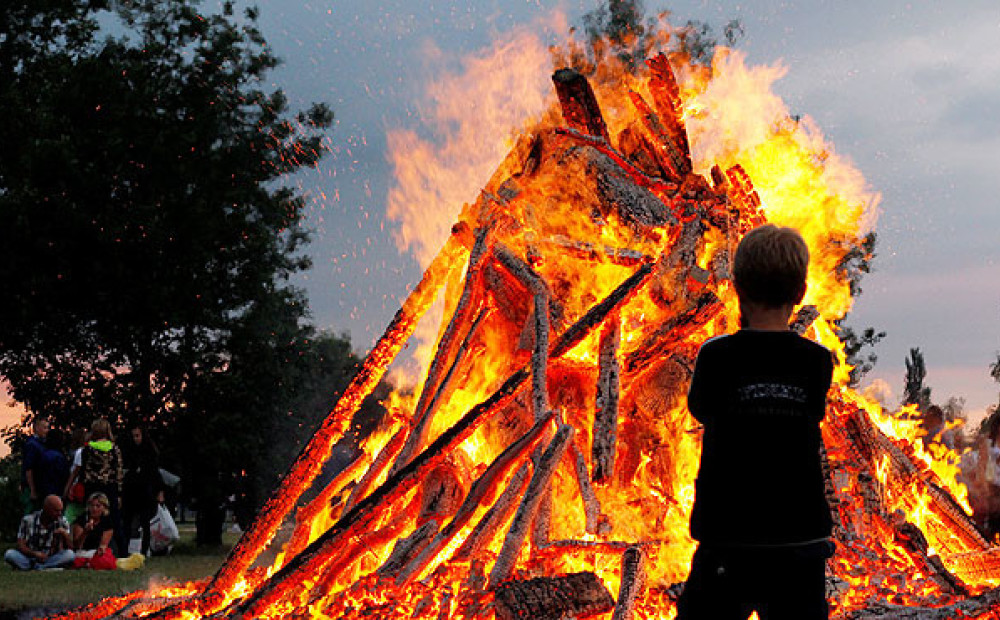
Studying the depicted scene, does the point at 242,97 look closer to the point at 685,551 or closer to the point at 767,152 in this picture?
the point at 767,152

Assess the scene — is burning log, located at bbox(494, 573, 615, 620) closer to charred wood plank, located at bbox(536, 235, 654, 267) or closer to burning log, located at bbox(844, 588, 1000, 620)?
burning log, located at bbox(844, 588, 1000, 620)

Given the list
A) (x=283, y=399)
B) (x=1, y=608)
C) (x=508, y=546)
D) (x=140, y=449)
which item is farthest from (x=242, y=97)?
(x=508, y=546)

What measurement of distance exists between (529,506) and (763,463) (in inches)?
113

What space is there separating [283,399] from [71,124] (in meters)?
6.37

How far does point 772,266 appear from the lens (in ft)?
8.84

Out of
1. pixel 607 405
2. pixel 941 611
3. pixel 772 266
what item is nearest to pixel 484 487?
pixel 607 405

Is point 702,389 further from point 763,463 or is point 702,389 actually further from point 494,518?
point 494,518

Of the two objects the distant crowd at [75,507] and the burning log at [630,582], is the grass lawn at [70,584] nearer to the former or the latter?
the distant crowd at [75,507]

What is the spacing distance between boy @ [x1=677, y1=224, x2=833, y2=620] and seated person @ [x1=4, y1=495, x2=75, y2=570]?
32.7ft

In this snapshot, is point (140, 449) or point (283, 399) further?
point (283, 399)

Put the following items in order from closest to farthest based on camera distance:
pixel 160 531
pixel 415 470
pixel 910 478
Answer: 1. pixel 415 470
2. pixel 910 478
3. pixel 160 531

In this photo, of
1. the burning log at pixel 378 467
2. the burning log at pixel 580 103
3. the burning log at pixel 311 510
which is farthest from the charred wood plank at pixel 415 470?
the burning log at pixel 580 103

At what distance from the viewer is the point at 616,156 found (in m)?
7.09

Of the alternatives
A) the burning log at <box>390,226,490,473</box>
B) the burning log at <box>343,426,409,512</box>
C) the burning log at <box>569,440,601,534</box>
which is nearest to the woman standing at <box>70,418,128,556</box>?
the burning log at <box>343,426,409,512</box>
